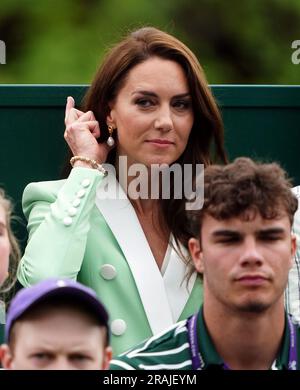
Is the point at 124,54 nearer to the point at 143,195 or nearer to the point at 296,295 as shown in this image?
the point at 143,195

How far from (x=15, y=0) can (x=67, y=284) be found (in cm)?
519

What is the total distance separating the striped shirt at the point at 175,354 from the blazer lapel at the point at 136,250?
0.68 meters

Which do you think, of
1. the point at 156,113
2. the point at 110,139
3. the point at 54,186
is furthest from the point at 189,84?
the point at 54,186

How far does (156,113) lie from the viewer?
5.75m

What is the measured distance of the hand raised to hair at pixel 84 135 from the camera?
5.76m

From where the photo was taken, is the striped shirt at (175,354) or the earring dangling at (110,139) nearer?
the striped shirt at (175,354)

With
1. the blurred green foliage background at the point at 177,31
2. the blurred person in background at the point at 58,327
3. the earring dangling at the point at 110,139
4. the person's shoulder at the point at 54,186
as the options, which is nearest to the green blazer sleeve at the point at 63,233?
the person's shoulder at the point at 54,186

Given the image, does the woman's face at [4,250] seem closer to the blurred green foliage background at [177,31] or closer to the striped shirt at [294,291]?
the striped shirt at [294,291]

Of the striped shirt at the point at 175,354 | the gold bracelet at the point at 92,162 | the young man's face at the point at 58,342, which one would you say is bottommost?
the young man's face at the point at 58,342

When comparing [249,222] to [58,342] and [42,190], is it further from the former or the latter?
[42,190]

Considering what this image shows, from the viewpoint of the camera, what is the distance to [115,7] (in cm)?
925

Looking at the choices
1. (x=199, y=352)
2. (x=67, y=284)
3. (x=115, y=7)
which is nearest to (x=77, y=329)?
(x=67, y=284)

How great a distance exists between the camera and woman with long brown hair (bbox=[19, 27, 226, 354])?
5492mm

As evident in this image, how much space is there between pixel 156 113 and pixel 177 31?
3639 mm
